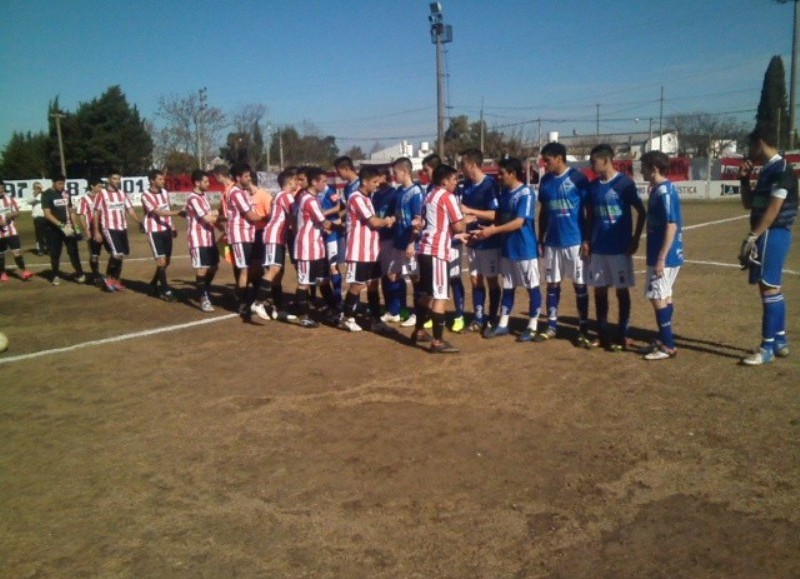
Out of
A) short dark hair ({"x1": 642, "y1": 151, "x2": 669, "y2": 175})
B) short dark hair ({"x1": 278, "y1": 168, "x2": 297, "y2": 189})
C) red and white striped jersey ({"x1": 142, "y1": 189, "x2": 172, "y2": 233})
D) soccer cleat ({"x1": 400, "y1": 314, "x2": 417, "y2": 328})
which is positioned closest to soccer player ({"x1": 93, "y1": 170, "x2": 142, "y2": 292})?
red and white striped jersey ({"x1": 142, "y1": 189, "x2": 172, "y2": 233})

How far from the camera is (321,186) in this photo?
902 cm

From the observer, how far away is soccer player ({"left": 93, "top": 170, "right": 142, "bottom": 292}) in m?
12.5

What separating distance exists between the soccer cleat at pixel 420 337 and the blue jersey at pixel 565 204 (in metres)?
1.94

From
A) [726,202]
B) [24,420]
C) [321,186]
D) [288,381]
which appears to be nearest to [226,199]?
[321,186]

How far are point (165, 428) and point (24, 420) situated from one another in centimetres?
144

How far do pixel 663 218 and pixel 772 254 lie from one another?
44.9 inches

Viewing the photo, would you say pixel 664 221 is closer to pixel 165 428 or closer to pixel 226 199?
pixel 165 428

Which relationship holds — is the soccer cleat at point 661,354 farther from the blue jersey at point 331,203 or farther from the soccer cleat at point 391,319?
the blue jersey at point 331,203

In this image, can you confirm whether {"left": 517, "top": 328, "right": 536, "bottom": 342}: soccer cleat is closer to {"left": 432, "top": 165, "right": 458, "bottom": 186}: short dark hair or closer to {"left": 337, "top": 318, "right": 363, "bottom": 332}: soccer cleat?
{"left": 432, "top": 165, "right": 458, "bottom": 186}: short dark hair

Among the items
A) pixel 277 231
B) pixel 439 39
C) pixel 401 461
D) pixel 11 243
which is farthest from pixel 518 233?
pixel 439 39

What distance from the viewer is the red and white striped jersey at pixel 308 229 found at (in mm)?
8727

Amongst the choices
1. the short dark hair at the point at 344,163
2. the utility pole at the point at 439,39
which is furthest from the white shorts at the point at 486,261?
the utility pole at the point at 439,39

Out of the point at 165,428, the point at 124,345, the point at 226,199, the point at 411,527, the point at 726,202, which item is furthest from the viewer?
the point at 726,202

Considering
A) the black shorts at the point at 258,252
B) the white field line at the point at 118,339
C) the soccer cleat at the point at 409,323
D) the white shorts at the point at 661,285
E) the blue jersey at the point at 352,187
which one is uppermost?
the blue jersey at the point at 352,187
